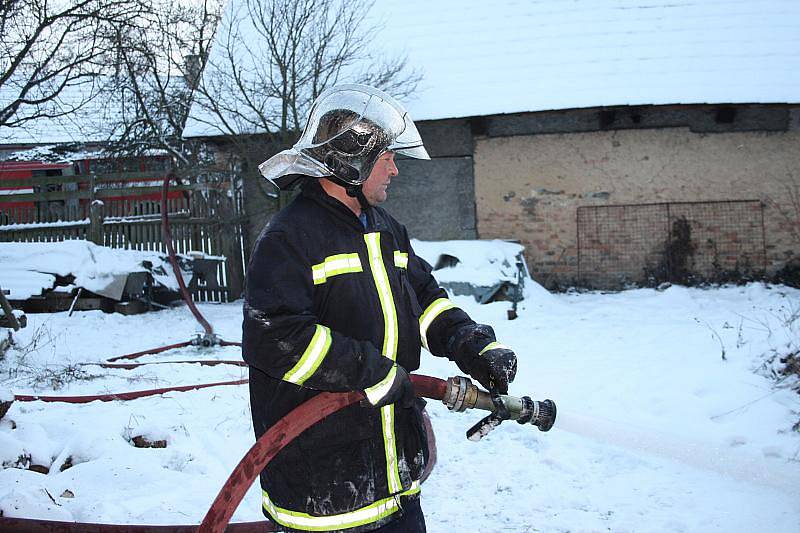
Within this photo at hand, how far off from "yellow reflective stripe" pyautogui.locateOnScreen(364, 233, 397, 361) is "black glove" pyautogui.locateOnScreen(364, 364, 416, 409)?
0.48 ft

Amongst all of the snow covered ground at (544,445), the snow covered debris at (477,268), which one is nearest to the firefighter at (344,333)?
the snow covered ground at (544,445)

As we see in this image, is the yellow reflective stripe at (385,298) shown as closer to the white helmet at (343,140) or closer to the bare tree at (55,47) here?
the white helmet at (343,140)

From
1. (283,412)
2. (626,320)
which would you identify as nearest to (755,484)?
(283,412)

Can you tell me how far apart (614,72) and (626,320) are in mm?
5114

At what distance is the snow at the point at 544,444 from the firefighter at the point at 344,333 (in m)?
1.59

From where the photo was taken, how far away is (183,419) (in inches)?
192

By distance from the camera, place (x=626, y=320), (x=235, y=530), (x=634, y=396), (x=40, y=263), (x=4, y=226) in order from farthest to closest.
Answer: (x=4, y=226) < (x=40, y=263) < (x=626, y=320) < (x=634, y=396) < (x=235, y=530)

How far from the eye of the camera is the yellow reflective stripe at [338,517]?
2062 mm

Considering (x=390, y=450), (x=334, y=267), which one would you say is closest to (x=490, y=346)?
(x=390, y=450)

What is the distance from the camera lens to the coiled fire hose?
2.00 meters

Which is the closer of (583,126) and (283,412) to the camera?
(283,412)

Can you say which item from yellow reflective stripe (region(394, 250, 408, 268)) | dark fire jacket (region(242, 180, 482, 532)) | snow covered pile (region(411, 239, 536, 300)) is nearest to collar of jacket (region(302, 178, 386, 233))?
dark fire jacket (region(242, 180, 482, 532))

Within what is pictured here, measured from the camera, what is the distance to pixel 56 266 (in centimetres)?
973

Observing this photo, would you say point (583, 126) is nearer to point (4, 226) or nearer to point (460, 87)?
point (460, 87)
